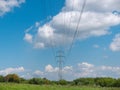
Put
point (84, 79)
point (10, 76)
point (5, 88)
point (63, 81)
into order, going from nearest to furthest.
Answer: point (5, 88)
point (63, 81)
point (10, 76)
point (84, 79)

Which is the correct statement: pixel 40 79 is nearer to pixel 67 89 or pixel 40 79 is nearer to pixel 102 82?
pixel 102 82

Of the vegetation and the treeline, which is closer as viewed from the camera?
the vegetation

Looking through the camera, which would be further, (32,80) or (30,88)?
(32,80)

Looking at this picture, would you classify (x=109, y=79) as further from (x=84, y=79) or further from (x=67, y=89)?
(x=67, y=89)

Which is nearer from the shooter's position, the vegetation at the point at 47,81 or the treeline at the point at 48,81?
the vegetation at the point at 47,81

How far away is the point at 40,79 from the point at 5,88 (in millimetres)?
55752

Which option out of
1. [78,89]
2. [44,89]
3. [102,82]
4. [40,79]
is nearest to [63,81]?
[40,79]

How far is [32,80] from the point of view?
95500mm

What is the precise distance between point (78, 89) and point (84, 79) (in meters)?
75.1

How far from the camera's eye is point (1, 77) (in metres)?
98.0

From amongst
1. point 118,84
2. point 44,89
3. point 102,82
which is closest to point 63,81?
point 118,84

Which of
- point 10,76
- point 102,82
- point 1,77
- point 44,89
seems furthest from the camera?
point 102,82

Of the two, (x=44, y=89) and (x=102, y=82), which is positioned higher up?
(x=102, y=82)

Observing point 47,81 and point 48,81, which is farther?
point 48,81
